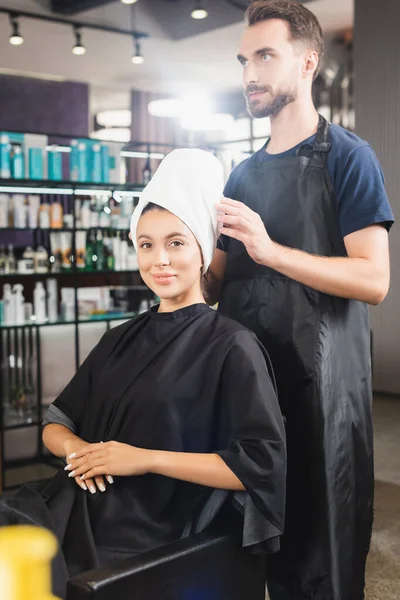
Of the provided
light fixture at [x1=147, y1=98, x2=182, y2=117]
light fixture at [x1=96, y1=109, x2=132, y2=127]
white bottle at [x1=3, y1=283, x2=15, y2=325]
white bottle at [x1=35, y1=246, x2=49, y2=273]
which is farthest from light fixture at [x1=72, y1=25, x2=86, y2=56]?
white bottle at [x1=3, y1=283, x2=15, y2=325]

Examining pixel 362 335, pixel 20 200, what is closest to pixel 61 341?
pixel 20 200

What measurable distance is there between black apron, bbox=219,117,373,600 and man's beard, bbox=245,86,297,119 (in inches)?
3.9

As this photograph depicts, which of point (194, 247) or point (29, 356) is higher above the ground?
point (194, 247)

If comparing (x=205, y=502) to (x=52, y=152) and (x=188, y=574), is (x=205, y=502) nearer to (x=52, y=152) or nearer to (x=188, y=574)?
(x=188, y=574)

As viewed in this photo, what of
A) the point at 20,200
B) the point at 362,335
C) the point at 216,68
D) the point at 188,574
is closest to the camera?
the point at 188,574

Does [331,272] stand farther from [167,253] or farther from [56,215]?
[56,215]

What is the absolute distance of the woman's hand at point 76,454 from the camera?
54.2 inches

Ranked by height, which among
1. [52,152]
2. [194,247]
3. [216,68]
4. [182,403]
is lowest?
[182,403]

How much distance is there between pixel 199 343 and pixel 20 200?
121 inches

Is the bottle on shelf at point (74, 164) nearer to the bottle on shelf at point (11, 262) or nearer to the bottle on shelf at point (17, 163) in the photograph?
the bottle on shelf at point (17, 163)

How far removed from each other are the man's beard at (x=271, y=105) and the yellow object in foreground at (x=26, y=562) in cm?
95

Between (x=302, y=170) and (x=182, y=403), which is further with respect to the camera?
(x=302, y=170)

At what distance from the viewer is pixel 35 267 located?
4414mm

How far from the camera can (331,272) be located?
1.45 meters
